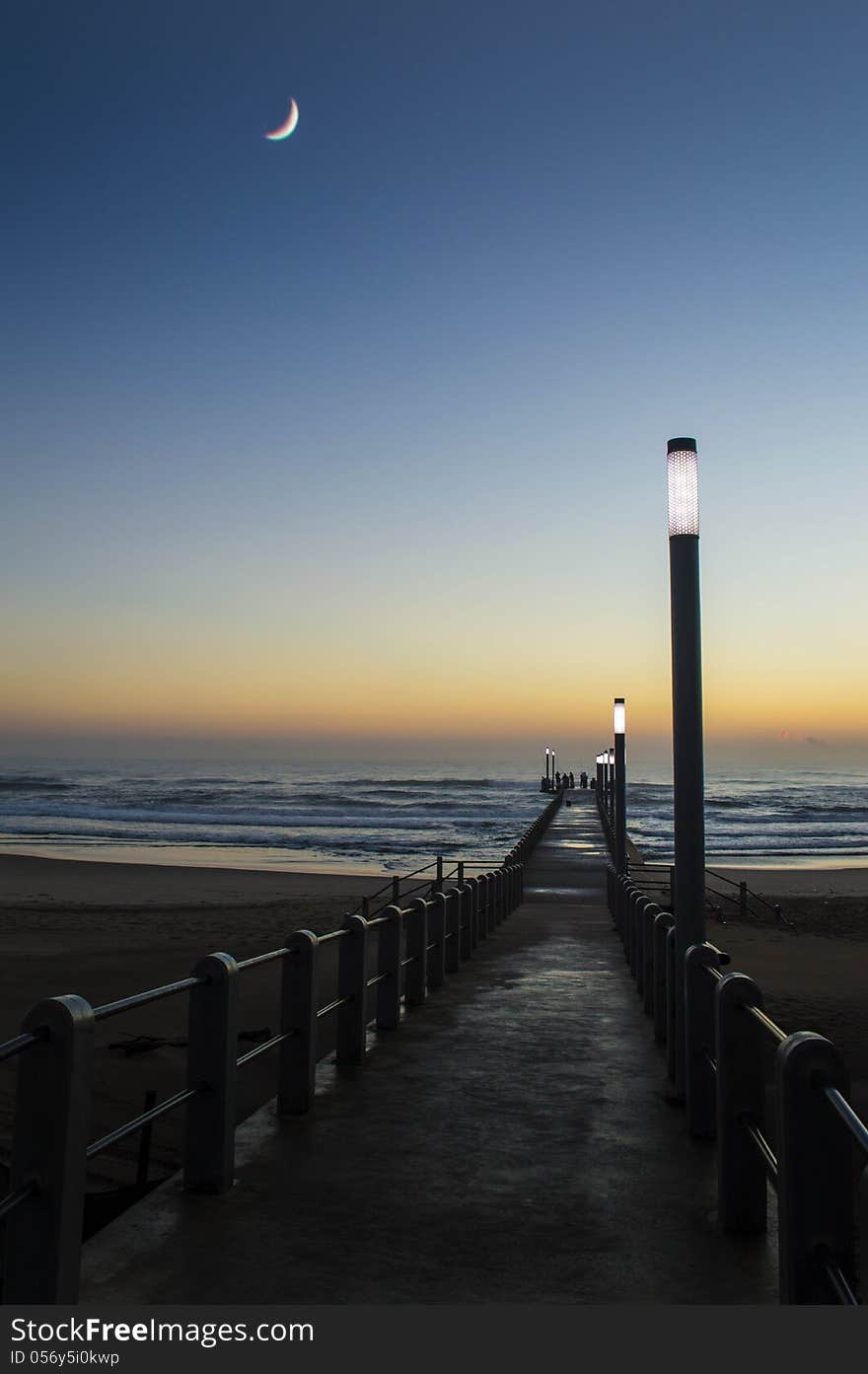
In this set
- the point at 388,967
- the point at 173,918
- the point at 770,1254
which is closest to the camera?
the point at 770,1254

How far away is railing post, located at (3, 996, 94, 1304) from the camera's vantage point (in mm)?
3486

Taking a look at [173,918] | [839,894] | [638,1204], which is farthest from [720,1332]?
[839,894]

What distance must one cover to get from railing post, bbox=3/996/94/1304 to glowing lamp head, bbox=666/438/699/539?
4786mm

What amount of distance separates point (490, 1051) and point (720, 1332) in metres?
4.70

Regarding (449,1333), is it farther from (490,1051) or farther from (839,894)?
(839,894)

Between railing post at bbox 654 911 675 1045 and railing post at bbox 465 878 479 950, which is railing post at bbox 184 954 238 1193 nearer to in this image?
railing post at bbox 654 911 675 1045

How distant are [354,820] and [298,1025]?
232 feet

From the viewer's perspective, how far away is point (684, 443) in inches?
280

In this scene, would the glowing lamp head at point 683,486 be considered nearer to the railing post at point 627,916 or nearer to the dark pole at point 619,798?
the railing post at point 627,916

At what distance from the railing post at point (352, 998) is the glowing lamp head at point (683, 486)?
132 inches

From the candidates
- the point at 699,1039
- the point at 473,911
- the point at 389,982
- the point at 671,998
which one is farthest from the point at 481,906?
the point at 699,1039

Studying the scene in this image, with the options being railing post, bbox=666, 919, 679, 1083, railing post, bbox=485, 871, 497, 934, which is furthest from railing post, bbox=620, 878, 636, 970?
railing post, bbox=666, 919, 679, 1083

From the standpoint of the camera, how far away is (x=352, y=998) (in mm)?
7668

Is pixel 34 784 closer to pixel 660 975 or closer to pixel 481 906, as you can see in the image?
pixel 481 906
